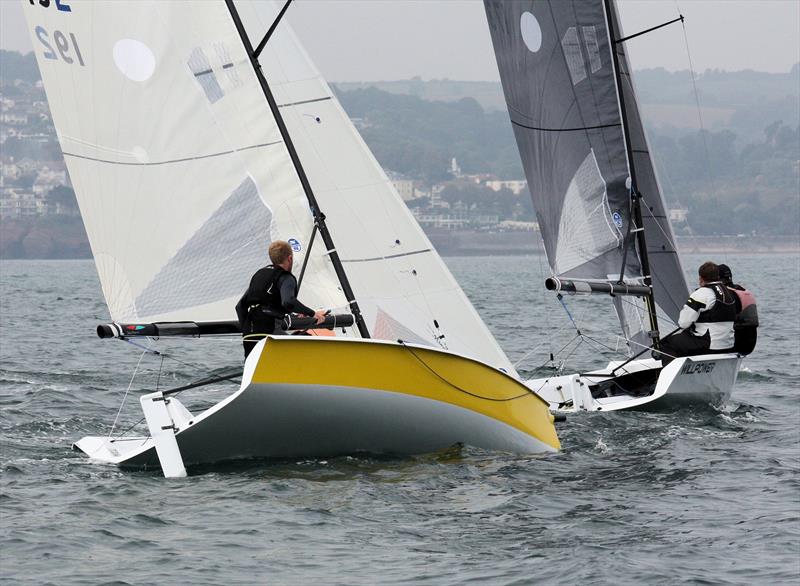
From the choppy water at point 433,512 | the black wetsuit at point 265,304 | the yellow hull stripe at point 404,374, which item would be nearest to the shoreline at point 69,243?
the choppy water at point 433,512

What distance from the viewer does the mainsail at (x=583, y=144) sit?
12164mm

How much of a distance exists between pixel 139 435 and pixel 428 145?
151 m

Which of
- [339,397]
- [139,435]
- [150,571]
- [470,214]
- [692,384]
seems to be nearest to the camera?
[150,571]

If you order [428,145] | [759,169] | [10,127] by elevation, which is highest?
[10,127]

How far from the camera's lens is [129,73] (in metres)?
8.34

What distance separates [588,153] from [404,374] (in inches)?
200

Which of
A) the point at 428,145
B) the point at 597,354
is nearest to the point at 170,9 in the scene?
the point at 597,354

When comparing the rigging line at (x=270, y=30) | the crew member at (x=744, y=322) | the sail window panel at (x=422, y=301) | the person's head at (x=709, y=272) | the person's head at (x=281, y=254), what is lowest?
the crew member at (x=744, y=322)

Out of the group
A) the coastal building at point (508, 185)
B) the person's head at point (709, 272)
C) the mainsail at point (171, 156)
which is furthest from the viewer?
the coastal building at point (508, 185)

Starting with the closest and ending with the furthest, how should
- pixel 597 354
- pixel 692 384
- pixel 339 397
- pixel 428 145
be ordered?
1. pixel 339 397
2. pixel 692 384
3. pixel 597 354
4. pixel 428 145

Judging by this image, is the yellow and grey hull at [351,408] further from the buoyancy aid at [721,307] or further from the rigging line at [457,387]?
the buoyancy aid at [721,307]

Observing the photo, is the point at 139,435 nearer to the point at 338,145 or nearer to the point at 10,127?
the point at 338,145

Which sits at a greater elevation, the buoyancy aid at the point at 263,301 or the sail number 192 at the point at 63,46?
the sail number 192 at the point at 63,46

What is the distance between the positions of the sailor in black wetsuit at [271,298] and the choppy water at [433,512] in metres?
0.80
